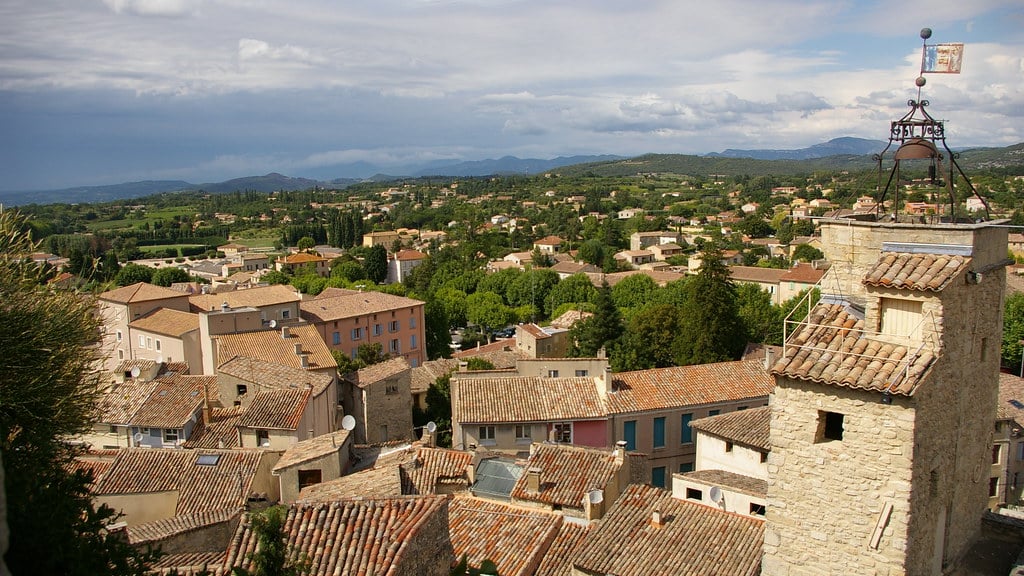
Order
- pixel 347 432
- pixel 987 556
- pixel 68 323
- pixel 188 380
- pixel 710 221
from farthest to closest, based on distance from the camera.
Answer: pixel 710 221
pixel 188 380
pixel 347 432
pixel 68 323
pixel 987 556

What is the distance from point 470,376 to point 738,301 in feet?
88.8

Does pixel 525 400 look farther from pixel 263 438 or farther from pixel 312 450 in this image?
pixel 312 450

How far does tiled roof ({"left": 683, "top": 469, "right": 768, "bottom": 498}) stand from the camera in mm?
17344

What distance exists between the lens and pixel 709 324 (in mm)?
38562

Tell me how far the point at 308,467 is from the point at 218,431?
6952 mm

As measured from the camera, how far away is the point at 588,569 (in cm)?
1404

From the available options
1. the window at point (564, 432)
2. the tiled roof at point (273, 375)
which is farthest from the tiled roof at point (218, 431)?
the window at point (564, 432)

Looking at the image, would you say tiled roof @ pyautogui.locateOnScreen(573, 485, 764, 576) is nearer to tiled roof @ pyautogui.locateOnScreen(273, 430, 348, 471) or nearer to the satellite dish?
the satellite dish

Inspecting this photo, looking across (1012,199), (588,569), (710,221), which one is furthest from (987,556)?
(710,221)

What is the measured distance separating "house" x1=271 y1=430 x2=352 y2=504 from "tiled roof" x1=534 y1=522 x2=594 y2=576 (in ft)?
19.1

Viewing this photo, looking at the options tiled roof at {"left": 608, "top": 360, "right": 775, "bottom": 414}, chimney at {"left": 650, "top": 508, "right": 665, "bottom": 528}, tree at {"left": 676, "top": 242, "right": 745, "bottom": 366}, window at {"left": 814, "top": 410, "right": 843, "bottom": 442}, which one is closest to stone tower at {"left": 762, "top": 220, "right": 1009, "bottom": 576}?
window at {"left": 814, "top": 410, "right": 843, "bottom": 442}

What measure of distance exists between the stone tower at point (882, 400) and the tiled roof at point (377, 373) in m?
20.4

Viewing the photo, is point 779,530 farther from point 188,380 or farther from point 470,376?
point 188,380

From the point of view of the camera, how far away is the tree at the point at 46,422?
7.82 m
